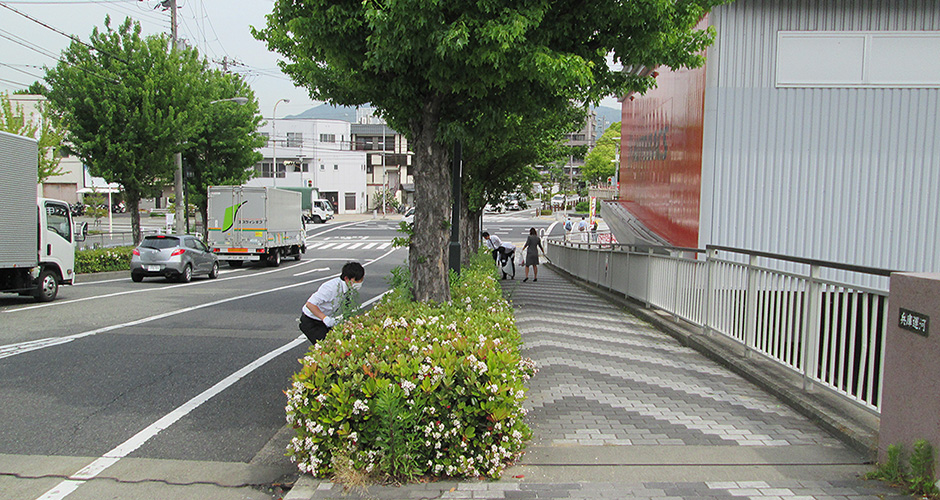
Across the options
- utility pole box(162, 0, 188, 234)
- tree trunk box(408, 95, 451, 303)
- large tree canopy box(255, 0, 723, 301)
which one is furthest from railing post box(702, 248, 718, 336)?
utility pole box(162, 0, 188, 234)

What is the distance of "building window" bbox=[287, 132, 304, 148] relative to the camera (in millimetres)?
71938

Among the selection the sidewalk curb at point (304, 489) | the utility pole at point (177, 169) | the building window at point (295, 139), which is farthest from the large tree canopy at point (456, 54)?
the building window at point (295, 139)

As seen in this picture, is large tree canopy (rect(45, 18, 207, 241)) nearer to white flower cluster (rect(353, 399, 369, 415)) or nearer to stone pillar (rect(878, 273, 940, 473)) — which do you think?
white flower cluster (rect(353, 399, 369, 415))

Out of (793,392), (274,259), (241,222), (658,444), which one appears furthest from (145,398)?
(274,259)

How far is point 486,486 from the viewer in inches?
154

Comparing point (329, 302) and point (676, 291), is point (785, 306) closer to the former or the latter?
point (676, 291)

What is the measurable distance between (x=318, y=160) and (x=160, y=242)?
175 feet

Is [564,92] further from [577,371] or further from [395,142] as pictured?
[395,142]

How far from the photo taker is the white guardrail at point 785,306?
4.82 meters

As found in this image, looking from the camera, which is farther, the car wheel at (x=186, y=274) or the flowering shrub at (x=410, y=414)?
the car wheel at (x=186, y=274)

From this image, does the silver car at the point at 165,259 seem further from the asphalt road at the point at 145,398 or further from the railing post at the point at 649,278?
the railing post at the point at 649,278

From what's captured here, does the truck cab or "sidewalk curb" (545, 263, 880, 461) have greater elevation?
the truck cab

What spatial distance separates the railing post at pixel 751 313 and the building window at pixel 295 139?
227 ft

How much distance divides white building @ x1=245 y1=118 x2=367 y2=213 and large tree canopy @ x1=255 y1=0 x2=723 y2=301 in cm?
6417
